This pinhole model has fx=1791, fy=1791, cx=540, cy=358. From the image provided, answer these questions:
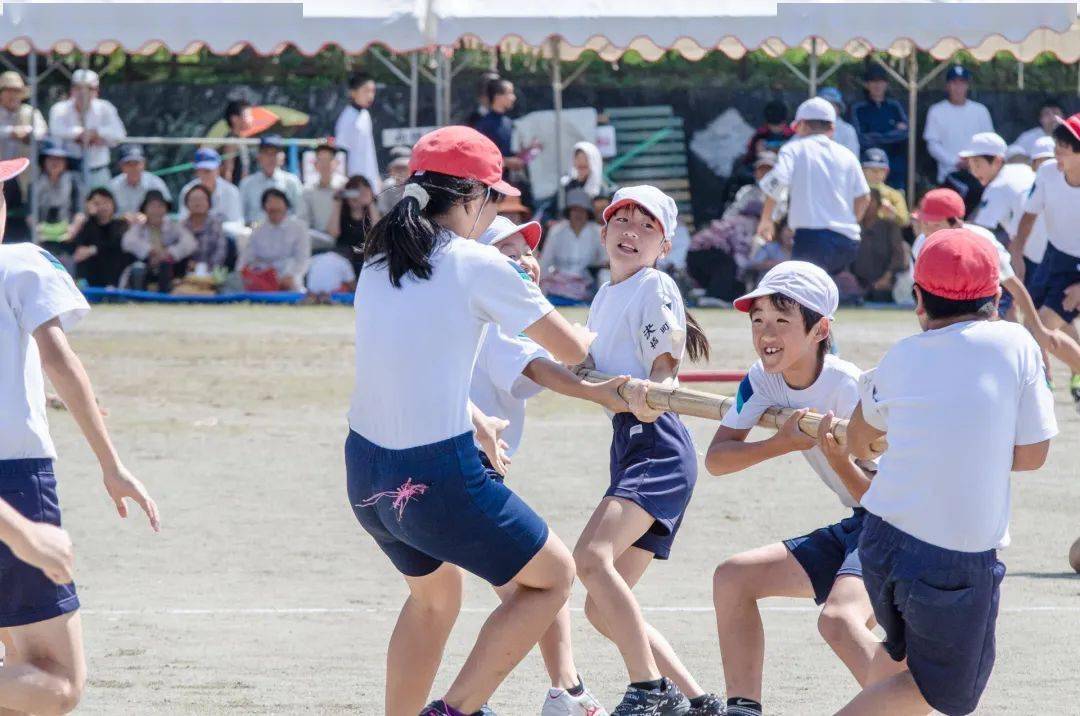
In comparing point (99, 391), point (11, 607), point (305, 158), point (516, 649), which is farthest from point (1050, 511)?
point (305, 158)

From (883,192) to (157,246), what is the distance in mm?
7672

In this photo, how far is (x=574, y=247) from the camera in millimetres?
18641

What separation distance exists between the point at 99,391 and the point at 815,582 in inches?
354

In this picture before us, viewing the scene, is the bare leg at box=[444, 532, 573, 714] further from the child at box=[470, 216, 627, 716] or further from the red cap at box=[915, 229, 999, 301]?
the red cap at box=[915, 229, 999, 301]

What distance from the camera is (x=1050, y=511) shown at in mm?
8844

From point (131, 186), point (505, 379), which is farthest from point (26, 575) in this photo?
point (131, 186)

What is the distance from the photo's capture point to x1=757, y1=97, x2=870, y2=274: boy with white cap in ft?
49.1

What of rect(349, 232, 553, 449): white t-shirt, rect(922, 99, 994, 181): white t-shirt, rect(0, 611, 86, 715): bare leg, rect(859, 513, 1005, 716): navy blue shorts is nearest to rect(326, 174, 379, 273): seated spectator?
rect(922, 99, 994, 181): white t-shirt

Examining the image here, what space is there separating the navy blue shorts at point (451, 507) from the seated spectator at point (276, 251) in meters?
14.2

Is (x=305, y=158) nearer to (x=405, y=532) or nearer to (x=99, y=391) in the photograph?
(x=99, y=391)

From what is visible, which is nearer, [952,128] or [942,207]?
[942,207]

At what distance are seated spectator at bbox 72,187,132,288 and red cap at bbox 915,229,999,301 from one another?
15451 mm

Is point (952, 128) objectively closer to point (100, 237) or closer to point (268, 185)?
point (268, 185)

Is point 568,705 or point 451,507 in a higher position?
point 451,507
